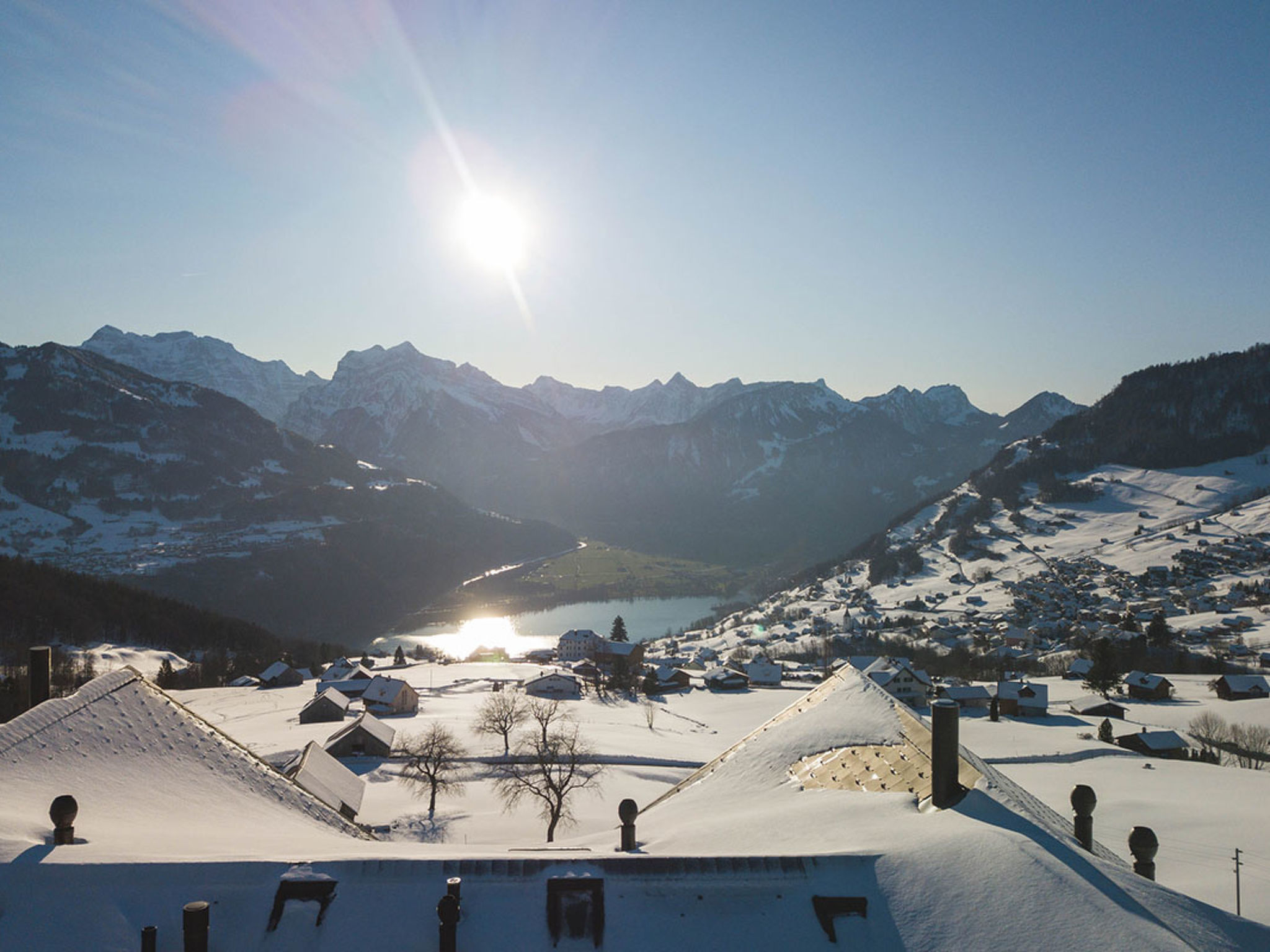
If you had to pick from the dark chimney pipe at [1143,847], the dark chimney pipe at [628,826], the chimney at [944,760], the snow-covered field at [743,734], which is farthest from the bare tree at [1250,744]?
the dark chimney pipe at [628,826]

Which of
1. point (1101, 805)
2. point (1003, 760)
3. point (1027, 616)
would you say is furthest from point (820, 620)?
point (1101, 805)

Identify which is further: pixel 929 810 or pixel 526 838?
pixel 526 838

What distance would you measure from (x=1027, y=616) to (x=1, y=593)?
680 ft

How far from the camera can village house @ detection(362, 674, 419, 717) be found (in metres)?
76.1

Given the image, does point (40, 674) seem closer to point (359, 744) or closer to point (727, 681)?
point (359, 744)

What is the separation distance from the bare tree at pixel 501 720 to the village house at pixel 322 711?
13.2 meters

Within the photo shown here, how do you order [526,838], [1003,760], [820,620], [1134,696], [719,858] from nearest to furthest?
[719,858] → [526,838] → [1003,760] → [1134,696] → [820,620]

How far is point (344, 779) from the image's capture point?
32531 millimetres

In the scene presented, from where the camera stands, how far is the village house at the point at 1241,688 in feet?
295

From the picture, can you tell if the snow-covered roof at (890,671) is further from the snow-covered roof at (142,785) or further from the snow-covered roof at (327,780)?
the snow-covered roof at (142,785)

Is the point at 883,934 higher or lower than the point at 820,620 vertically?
higher

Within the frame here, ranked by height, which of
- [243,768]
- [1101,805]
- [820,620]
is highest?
[243,768]

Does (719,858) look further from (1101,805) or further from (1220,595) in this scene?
(1220,595)

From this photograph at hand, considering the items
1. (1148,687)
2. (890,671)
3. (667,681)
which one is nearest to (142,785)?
(890,671)
